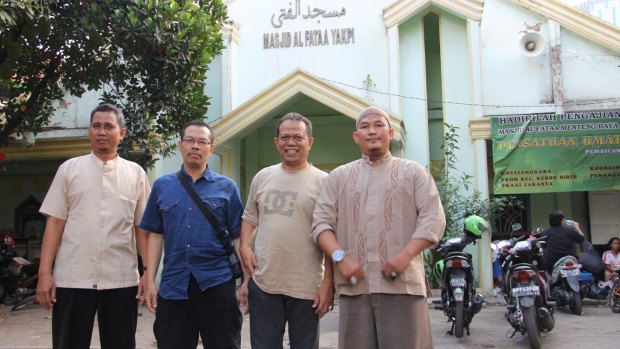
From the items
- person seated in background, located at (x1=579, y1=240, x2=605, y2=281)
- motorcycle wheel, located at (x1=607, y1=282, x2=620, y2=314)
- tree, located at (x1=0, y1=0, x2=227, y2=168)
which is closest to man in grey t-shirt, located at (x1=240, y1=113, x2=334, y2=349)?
tree, located at (x1=0, y1=0, x2=227, y2=168)

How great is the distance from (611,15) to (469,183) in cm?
2419

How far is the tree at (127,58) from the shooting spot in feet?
23.6

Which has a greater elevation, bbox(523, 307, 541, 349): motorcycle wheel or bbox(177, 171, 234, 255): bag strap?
bbox(177, 171, 234, 255): bag strap

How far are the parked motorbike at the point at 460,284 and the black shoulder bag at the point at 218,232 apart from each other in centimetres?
325

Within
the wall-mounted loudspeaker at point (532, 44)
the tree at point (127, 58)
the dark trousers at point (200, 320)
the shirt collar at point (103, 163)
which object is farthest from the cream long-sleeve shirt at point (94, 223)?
the wall-mounted loudspeaker at point (532, 44)

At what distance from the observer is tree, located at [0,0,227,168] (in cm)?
720

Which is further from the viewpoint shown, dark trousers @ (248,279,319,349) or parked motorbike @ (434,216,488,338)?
parked motorbike @ (434,216,488,338)

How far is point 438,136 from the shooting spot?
11.2 meters

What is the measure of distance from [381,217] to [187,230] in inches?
46.5

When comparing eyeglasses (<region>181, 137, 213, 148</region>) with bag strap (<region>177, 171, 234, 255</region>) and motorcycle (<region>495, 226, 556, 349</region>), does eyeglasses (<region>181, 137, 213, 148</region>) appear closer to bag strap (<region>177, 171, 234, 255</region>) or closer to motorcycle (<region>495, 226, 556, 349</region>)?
bag strap (<region>177, 171, 234, 255</region>)

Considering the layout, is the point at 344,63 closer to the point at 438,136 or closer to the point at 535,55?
the point at 438,136

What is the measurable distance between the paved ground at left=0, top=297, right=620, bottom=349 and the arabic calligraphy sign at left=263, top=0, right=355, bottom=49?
18.2 feet

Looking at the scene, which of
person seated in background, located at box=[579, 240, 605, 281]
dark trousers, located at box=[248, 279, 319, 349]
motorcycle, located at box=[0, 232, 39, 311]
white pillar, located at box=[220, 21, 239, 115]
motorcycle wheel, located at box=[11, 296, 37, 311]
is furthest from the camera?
white pillar, located at box=[220, 21, 239, 115]

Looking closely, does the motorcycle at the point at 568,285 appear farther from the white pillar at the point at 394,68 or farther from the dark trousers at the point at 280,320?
the dark trousers at the point at 280,320
